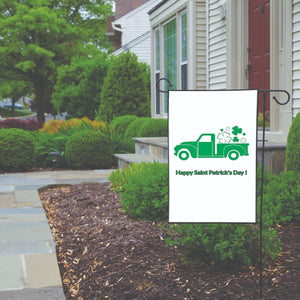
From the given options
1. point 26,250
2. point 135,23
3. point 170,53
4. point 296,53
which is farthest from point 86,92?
point 26,250

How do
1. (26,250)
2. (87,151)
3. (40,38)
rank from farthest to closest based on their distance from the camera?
(40,38) < (87,151) < (26,250)

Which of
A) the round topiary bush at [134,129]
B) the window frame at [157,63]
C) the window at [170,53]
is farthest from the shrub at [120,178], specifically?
the window frame at [157,63]

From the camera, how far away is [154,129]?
1084 centimetres

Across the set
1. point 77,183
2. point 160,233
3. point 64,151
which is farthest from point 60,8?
point 160,233

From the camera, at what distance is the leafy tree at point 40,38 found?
1137 inches

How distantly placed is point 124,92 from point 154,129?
5.51 m

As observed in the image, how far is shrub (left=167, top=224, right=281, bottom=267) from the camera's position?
3324mm

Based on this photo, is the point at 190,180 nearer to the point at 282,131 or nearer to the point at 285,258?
Result: the point at 285,258

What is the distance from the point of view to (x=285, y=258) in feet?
11.9

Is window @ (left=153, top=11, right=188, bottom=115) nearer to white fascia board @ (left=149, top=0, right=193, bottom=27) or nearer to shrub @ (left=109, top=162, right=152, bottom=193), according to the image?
white fascia board @ (left=149, top=0, right=193, bottom=27)

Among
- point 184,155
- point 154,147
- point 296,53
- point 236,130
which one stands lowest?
point 154,147

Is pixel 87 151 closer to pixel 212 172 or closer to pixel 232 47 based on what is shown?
pixel 232 47

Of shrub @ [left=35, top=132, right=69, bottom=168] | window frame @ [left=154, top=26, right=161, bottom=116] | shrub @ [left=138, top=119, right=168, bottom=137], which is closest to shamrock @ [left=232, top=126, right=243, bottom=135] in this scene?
shrub @ [left=35, top=132, right=69, bottom=168]

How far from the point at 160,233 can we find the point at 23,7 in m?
27.0
